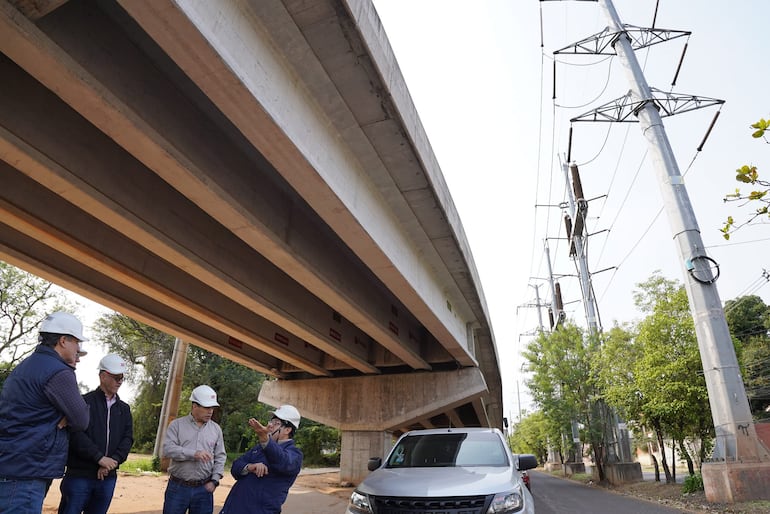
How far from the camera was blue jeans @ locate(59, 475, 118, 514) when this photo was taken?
388 cm

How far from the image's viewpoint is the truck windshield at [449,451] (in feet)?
18.7

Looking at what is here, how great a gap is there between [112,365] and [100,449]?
2.25 feet

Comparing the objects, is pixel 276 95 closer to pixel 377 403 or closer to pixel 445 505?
pixel 445 505

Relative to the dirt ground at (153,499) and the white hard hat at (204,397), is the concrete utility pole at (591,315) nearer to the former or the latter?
the dirt ground at (153,499)

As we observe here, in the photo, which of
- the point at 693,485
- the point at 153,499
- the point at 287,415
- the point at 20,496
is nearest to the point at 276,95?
the point at 287,415

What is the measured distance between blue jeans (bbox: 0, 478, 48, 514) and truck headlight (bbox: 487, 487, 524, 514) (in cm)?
357

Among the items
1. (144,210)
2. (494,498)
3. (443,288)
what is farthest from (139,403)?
(494,498)

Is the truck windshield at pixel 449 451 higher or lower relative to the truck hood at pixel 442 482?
higher

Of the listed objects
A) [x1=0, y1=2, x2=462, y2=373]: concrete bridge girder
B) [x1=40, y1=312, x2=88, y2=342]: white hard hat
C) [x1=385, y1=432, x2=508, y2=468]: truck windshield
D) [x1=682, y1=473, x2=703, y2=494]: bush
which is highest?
[x1=0, y1=2, x2=462, y2=373]: concrete bridge girder

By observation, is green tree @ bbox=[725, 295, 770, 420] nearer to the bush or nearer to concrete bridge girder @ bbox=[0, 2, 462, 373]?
the bush

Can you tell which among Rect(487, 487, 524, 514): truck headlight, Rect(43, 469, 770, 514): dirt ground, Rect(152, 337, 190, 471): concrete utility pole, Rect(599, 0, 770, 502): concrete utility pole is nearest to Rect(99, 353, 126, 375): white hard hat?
Rect(487, 487, 524, 514): truck headlight

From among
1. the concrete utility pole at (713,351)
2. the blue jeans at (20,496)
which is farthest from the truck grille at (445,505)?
the concrete utility pole at (713,351)

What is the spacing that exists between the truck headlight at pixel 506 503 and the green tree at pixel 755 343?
38.9 meters

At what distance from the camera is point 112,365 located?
4.27m
